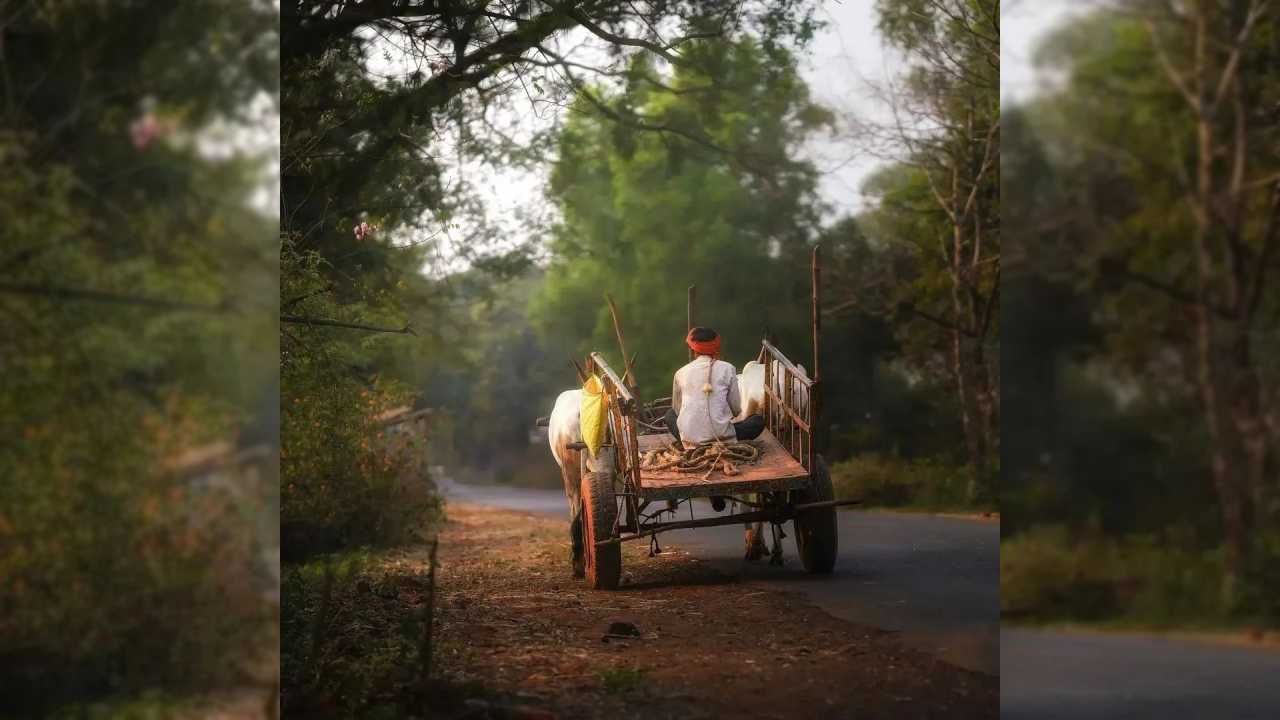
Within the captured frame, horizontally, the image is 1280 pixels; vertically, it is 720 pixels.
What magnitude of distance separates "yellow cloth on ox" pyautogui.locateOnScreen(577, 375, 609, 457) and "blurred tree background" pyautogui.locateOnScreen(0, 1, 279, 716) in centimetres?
169

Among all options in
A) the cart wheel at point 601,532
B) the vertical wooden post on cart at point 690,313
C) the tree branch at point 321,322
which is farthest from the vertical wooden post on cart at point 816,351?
the tree branch at point 321,322

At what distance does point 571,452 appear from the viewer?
481 cm

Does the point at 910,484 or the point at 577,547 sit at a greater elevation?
the point at 910,484

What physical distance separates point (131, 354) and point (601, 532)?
2504mm

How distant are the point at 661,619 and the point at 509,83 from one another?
210cm

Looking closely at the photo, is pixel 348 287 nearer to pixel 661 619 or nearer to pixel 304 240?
pixel 304 240

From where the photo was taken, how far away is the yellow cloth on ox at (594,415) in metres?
4.71

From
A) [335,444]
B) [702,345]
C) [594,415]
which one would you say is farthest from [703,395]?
[335,444]

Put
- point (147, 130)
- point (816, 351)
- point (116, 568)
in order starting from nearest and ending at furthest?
point (816, 351)
point (116, 568)
point (147, 130)

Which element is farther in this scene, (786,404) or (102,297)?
(102,297)

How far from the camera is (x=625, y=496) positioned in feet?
15.3

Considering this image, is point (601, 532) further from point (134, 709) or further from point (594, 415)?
point (134, 709)

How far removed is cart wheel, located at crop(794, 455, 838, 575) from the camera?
472 cm

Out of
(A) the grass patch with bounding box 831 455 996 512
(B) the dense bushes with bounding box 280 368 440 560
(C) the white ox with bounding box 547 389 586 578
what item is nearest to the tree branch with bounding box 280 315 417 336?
(B) the dense bushes with bounding box 280 368 440 560
